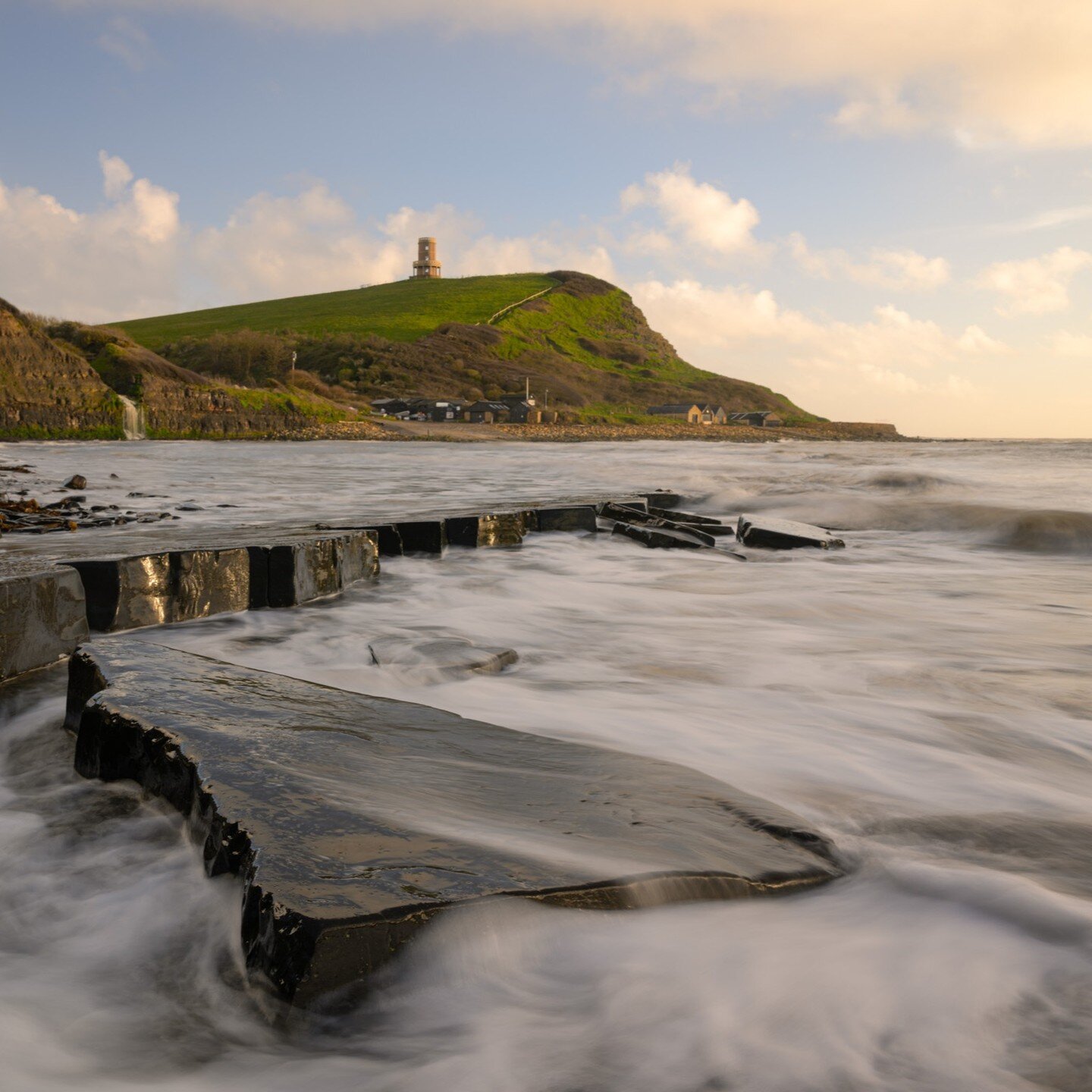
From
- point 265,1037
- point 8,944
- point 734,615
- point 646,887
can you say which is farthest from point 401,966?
point 734,615

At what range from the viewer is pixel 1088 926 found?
5.82ft

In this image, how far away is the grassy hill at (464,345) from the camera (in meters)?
87.4

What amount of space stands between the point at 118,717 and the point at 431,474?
1632 cm

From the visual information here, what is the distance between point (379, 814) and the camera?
1.78 m

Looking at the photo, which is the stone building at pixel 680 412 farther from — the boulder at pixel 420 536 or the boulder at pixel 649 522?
the boulder at pixel 420 536

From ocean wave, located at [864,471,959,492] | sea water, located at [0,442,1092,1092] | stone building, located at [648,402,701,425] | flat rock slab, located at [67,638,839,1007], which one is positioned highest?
stone building, located at [648,402,701,425]

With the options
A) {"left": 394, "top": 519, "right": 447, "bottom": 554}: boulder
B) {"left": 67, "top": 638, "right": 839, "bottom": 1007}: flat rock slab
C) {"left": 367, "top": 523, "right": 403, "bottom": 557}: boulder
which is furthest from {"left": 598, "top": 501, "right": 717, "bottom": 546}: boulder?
{"left": 67, "top": 638, "right": 839, "bottom": 1007}: flat rock slab

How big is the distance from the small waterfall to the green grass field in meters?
59.4

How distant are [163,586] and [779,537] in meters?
5.74

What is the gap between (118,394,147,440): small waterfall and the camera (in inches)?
1442

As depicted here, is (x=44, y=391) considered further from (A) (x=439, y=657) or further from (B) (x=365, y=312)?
(B) (x=365, y=312)

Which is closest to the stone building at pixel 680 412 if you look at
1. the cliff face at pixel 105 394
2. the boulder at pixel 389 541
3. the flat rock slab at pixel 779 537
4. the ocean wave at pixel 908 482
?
the cliff face at pixel 105 394

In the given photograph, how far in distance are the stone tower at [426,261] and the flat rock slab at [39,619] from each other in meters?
146

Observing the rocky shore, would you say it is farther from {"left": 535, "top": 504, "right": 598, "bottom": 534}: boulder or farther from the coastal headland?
{"left": 535, "top": 504, "right": 598, "bottom": 534}: boulder
